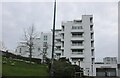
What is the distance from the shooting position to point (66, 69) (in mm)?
37781

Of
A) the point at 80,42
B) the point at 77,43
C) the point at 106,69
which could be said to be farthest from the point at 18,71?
the point at 106,69

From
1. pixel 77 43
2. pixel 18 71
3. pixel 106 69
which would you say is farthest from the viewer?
pixel 106 69

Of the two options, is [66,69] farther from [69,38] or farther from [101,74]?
[101,74]

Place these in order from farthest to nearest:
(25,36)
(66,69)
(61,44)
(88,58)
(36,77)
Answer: (61,44) < (88,58) < (25,36) < (66,69) < (36,77)

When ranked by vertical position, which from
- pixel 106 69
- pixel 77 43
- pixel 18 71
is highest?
pixel 77 43

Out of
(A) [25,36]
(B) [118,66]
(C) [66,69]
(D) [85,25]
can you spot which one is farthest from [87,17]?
(C) [66,69]

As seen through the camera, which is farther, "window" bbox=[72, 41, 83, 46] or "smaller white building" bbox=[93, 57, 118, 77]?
"smaller white building" bbox=[93, 57, 118, 77]

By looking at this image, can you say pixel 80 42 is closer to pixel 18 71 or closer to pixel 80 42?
pixel 80 42

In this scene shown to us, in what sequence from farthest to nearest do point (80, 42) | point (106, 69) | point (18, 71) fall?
point (106, 69) → point (80, 42) → point (18, 71)

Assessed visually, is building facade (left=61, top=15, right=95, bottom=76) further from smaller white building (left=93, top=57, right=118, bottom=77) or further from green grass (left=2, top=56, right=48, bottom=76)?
green grass (left=2, top=56, right=48, bottom=76)

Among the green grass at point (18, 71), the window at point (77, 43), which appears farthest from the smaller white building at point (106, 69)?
the green grass at point (18, 71)

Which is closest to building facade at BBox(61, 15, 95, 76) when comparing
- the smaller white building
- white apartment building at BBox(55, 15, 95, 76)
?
white apartment building at BBox(55, 15, 95, 76)

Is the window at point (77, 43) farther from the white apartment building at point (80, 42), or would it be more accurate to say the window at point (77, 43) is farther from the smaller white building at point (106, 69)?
the smaller white building at point (106, 69)

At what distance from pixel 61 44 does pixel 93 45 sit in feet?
35.3
